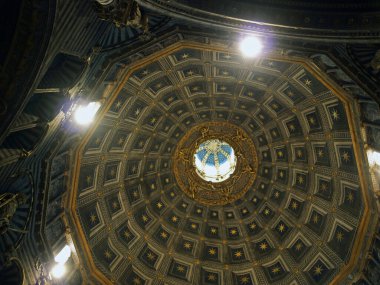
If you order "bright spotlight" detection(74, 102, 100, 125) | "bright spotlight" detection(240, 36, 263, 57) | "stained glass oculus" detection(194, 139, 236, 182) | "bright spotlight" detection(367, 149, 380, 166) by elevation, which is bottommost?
"bright spotlight" detection(367, 149, 380, 166)

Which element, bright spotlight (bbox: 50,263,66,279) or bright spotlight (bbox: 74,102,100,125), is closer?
bright spotlight (bbox: 74,102,100,125)

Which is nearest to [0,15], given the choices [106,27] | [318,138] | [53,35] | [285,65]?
[53,35]

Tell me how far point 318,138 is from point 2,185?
669 inches

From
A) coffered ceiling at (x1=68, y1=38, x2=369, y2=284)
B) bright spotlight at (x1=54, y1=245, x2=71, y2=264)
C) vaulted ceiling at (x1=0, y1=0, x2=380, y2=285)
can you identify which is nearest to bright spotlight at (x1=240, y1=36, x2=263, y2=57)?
vaulted ceiling at (x1=0, y1=0, x2=380, y2=285)

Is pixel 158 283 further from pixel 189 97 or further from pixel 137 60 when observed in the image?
pixel 137 60

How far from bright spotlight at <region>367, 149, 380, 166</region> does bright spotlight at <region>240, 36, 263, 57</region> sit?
750cm

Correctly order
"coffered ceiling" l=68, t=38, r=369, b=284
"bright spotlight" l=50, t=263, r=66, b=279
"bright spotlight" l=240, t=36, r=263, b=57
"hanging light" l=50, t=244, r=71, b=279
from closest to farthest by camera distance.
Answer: "bright spotlight" l=240, t=36, r=263, b=57, "bright spotlight" l=50, t=263, r=66, b=279, "hanging light" l=50, t=244, r=71, b=279, "coffered ceiling" l=68, t=38, r=369, b=284

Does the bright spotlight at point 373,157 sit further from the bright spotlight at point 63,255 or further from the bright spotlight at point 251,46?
the bright spotlight at point 63,255

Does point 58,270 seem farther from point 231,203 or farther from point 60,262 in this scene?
point 231,203

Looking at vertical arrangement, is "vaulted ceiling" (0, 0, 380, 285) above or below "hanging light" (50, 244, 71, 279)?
above

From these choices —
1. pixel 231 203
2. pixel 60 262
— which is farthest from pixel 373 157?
pixel 60 262

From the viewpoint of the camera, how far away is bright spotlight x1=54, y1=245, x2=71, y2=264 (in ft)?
53.9

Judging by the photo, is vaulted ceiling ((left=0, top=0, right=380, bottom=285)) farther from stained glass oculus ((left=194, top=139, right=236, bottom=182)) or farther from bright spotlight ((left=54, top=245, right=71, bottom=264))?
stained glass oculus ((left=194, top=139, right=236, bottom=182))

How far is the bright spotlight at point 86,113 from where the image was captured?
577 inches
